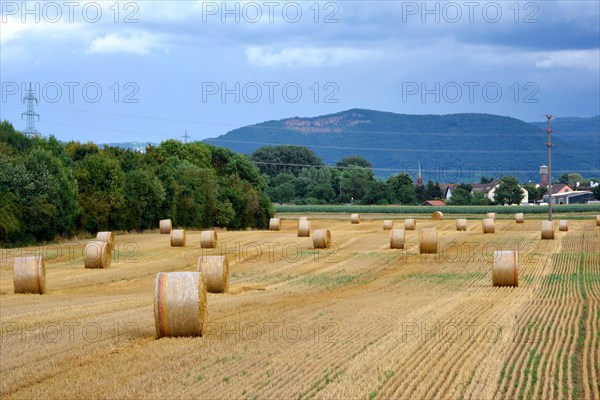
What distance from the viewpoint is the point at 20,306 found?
24.7 m

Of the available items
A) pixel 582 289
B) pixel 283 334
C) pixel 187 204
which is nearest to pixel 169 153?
pixel 187 204

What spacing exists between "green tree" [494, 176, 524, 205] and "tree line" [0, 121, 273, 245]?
55715 mm

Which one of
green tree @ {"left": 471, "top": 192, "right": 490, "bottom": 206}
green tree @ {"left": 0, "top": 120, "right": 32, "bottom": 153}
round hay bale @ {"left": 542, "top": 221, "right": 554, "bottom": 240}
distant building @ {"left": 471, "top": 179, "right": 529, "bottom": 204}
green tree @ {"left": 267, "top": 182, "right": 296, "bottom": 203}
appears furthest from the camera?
distant building @ {"left": 471, "top": 179, "right": 529, "bottom": 204}

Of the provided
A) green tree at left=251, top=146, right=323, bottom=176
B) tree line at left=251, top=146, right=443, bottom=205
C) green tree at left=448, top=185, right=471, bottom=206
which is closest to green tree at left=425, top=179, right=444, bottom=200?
tree line at left=251, top=146, right=443, bottom=205

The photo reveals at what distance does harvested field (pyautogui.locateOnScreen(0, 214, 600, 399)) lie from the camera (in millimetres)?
13500

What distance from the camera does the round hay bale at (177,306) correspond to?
17.3 m

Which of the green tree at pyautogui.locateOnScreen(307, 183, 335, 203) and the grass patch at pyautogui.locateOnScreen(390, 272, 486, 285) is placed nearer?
the grass patch at pyautogui.locateOnScreen(390, 272, 486, 285)

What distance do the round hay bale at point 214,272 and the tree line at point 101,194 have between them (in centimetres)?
2503

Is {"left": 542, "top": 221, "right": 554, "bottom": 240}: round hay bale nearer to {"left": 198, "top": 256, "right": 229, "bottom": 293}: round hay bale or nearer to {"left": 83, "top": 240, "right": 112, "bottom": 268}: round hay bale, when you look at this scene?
{"left": 83, "top": 240, "right": 112, "bottom": 268}: round hay bale

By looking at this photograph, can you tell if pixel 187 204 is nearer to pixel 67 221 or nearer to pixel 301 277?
pixel 67 221

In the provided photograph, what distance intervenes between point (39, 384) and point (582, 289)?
18.7 metres

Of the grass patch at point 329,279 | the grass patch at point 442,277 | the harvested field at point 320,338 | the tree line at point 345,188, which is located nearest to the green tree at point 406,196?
the tree line at point 345,188

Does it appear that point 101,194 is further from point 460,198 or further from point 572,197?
point 572,197

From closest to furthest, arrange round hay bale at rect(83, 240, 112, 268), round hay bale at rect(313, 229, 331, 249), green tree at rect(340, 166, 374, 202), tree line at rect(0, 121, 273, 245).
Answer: round hay bale at rect(83, 240, 112, 268) → round hay bale at rect(313, 229, 331, 249) → tree line at rect(0, 121, 273, 245) → green tree at rect(340, 166, 374, 202)
